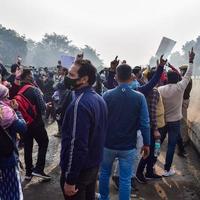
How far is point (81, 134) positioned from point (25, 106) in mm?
2790

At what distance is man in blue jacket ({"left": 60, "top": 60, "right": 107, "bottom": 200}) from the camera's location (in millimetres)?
3262

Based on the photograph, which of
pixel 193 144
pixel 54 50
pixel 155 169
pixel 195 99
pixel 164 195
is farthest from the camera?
pixel 54 50

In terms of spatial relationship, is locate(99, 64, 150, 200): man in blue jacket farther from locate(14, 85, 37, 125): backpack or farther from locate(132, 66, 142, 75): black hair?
locate(132, 66, 142, 75): black hair

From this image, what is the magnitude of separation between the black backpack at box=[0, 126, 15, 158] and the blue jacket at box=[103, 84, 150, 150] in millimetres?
1462

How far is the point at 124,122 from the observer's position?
4.73 metres

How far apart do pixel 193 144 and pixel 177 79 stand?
3387mm

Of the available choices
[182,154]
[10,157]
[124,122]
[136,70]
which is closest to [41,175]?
[124,122]

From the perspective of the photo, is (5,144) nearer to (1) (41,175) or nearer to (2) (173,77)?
(1) (41,175)

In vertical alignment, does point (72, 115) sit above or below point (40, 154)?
above

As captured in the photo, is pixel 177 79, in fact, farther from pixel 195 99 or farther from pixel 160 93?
pixel 195 99

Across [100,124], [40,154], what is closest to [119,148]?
[100,124]

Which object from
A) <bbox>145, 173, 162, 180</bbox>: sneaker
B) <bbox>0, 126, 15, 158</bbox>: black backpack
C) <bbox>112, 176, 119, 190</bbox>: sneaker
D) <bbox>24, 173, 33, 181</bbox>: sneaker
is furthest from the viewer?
<bbox>145, 173, 162, 180</bbox>: sneaker

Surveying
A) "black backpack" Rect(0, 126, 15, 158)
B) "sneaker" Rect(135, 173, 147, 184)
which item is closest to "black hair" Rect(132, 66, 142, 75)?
"sneaker" Rect(135, 173, 147, 184)

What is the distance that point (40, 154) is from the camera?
21.4 feet
